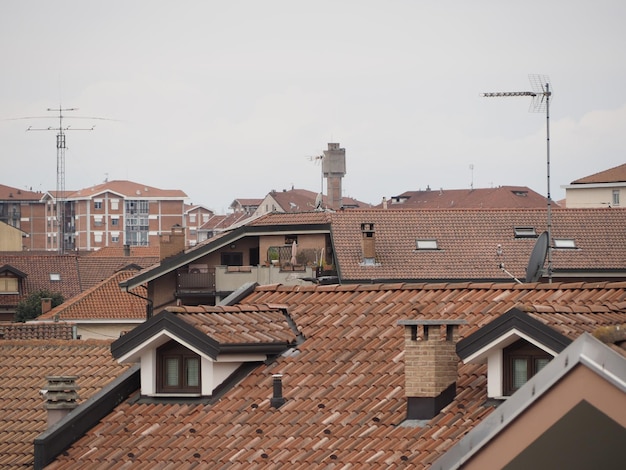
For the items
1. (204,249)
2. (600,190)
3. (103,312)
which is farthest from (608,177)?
(204,249)

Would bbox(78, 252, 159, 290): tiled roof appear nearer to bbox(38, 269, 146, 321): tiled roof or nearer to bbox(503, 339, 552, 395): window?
bbox(38, 269, 146, 321): tiled roof

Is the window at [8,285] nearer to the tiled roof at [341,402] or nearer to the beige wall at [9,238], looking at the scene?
the beige wall at [9,238]

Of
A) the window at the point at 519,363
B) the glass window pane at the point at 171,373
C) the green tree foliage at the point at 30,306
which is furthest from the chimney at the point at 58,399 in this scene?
the green tree foliage at the point at 30,306

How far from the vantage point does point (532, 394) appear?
9930 millimetres

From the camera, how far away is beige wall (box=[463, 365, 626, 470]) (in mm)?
9609

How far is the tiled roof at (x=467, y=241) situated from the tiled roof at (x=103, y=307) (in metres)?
13.6

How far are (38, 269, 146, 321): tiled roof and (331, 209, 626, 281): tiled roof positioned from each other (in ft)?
44.7

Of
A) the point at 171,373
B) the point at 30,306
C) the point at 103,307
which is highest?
the point at 171,373

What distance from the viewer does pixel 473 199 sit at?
484 feet

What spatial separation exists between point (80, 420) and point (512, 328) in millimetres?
5145

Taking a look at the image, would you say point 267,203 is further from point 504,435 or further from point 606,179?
point 504,435

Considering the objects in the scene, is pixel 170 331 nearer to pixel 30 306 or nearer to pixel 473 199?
pixel 30 306

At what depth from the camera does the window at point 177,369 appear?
55.4 ft

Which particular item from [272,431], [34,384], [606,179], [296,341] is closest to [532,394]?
[272,431]
